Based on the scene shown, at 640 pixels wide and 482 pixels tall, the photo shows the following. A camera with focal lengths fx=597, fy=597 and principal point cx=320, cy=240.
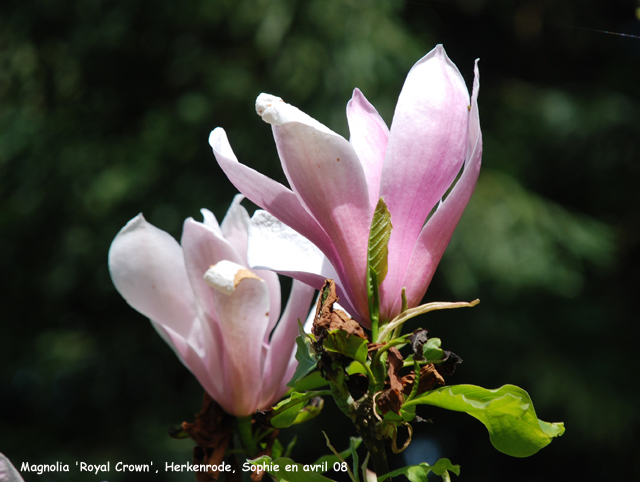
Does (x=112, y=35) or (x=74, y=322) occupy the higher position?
(x=112, y=35)

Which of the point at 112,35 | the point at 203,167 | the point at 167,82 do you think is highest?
the point at 112,35

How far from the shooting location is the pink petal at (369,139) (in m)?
0.35

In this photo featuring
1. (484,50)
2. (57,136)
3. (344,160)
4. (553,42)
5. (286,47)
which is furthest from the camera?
(553,42)

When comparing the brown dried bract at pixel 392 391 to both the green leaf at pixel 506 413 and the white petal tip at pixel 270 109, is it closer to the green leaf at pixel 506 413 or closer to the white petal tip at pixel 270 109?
the green leaf at pixel 506 413

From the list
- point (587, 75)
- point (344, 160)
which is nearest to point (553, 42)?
point (587, 75)

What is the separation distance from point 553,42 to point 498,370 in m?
2.37

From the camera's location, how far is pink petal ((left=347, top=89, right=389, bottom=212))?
348mm

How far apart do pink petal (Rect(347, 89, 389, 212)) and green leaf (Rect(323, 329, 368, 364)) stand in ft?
0.27

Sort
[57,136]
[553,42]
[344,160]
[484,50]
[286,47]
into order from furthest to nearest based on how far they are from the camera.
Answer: [553,42] < [484,50] < [57,136] < [286,47] < [344,160]

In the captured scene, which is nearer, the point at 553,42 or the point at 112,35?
the point at 112,35

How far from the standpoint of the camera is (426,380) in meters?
0.32

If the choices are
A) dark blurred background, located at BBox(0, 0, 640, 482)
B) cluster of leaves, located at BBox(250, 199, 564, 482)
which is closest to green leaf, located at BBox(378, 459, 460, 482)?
cluster of leaves, located at BBox(250, 199, 564, 482)

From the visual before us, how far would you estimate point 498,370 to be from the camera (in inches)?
117

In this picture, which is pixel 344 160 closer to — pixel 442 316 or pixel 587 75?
pixel 442 316
